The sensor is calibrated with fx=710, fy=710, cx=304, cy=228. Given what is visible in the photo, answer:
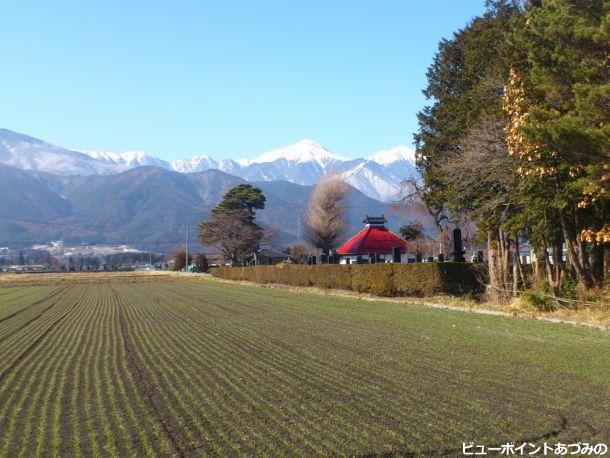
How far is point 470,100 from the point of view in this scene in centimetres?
2669

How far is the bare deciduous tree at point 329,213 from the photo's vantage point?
85.8 m

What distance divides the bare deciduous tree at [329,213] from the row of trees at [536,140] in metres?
54.6

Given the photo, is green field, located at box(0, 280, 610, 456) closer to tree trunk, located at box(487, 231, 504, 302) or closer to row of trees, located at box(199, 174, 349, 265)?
tree trunk, located at box(487, 231, 504, 302)

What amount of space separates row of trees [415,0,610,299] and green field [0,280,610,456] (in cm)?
395

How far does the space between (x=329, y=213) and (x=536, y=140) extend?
69.9 meters

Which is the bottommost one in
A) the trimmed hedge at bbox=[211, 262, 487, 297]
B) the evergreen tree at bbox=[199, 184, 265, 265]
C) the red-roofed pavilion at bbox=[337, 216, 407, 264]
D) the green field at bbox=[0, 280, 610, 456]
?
the green field at bbox=[0, 280, 610, 456]

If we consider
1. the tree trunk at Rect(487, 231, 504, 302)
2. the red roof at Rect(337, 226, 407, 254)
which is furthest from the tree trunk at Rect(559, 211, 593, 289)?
the red roof at Rect(337, 226, 407, 254)

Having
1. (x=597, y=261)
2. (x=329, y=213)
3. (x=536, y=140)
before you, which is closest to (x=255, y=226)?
(x=329, y=213)

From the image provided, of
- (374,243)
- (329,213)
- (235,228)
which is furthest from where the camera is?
(235,228)

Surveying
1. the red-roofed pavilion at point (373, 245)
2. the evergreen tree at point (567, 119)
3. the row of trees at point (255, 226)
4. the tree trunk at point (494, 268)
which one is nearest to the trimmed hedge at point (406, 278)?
the tree trunk at point (494, 268)

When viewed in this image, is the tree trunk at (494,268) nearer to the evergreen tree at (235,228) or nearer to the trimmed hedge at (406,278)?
the trimmed hedge at (406,278)

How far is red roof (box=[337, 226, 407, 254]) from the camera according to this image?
214 ft

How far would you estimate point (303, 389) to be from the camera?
8.96 meters

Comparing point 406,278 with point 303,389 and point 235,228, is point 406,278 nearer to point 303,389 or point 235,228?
point 303,389
